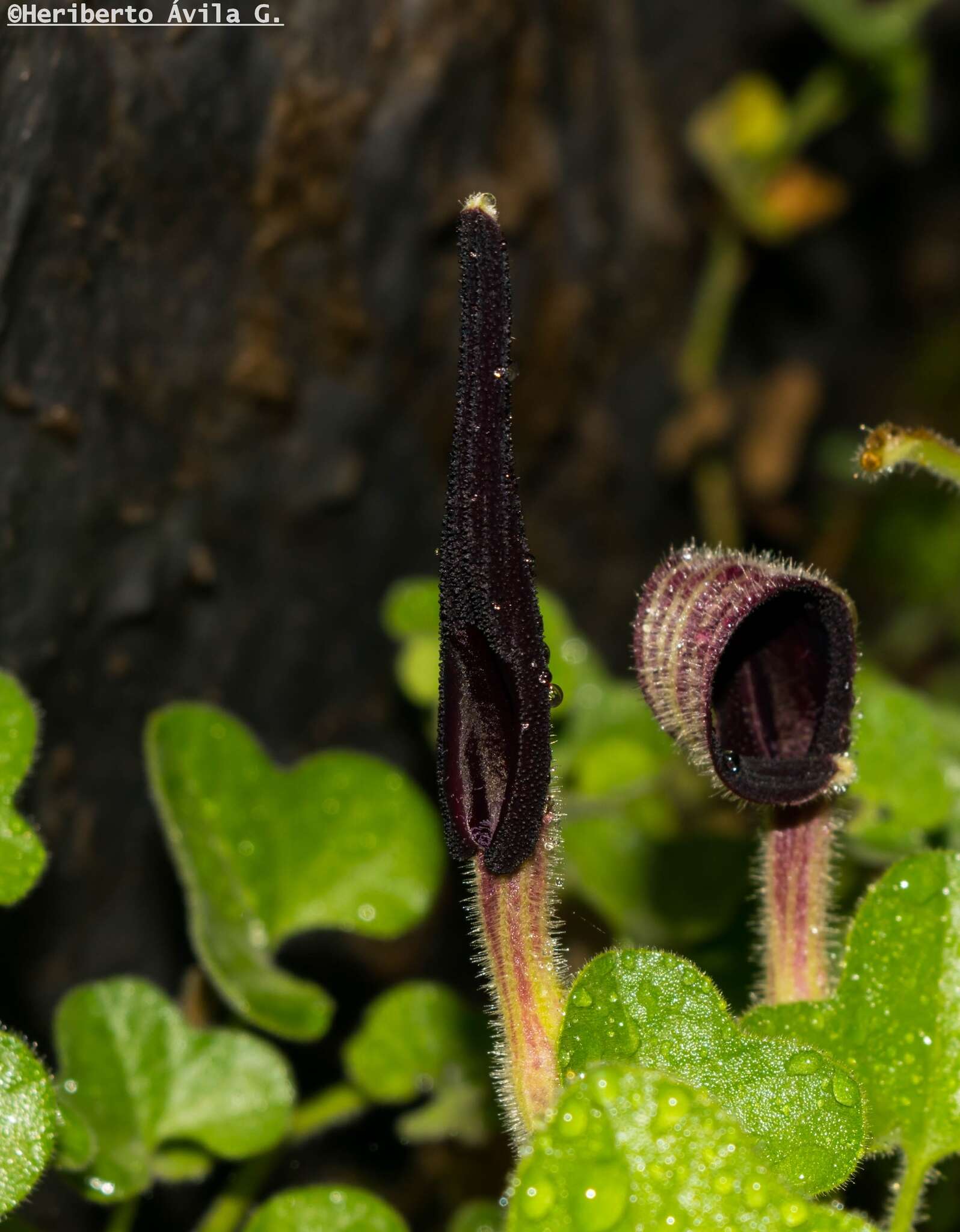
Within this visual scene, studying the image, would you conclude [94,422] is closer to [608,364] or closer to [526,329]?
[526,329]

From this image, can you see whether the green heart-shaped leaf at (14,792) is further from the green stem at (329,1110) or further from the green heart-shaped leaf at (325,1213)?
the green stem at (329,1110)

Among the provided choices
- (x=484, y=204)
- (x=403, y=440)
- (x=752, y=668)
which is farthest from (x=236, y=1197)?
(x=403, y=440)

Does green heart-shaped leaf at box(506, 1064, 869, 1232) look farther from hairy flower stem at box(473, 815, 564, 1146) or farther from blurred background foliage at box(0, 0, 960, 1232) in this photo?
blurred background foliage at box(0, 0, 960, 1232)

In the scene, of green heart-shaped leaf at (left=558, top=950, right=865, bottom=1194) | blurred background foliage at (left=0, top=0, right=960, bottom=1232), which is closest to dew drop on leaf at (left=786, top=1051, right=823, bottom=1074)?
green heart-shaped leaf at (left=558, top=950, right=865, bottom=1194)

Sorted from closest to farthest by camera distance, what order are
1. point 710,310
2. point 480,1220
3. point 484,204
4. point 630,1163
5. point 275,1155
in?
point 630,1163, point 484,204, point 480,1220, point 275,1155, point 710,310

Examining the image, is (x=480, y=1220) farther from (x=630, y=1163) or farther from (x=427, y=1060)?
(x=630, y=1163)

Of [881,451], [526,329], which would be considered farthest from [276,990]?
[526,329]
